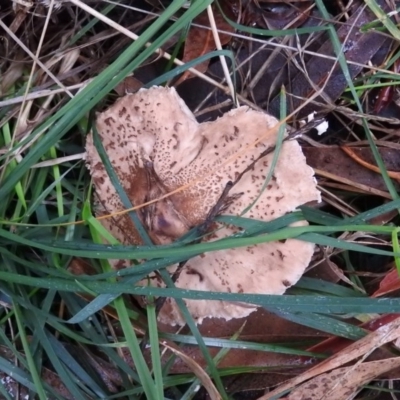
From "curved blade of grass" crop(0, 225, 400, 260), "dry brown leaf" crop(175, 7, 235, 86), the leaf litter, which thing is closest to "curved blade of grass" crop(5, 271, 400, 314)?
"curved blade of grass" crop(0, 225, 400, 260)

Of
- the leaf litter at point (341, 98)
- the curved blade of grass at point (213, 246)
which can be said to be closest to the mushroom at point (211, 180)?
the curved blade of grass at point (213, 246)

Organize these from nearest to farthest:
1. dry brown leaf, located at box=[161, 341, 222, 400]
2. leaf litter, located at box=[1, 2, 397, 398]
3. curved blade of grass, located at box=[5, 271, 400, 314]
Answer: curved blade of grass, located at box=[5, 271, 400, 314]
dry brown leaf, located at box=[161, 341, 222, 400]
leaf litter, located at box=[1, 2, 397, 398]

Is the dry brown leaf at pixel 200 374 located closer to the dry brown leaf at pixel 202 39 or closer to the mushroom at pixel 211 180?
the mushroom at pixel 211 180

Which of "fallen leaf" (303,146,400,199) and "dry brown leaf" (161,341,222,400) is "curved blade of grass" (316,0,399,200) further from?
"dry brown leaf" (161,341,222,400)

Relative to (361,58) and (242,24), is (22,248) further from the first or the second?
(361,58)

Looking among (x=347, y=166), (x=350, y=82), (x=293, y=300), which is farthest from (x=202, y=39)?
(x=293, y=300)

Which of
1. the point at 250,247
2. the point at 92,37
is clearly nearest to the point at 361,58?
the point at 250,247
